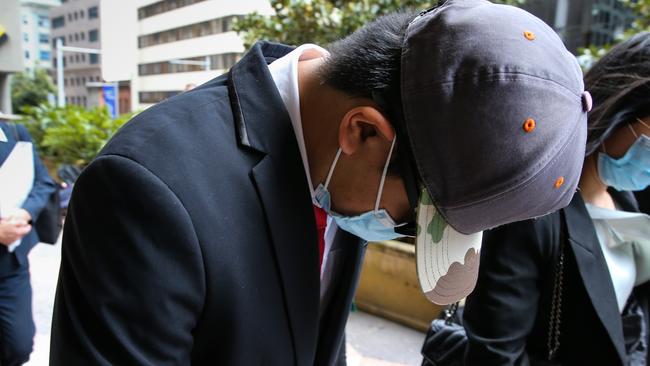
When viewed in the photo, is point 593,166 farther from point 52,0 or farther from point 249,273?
point 52,0

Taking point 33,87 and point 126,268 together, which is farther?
point 33,87

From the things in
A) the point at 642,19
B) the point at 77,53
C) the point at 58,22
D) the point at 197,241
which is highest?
the point at 58,22

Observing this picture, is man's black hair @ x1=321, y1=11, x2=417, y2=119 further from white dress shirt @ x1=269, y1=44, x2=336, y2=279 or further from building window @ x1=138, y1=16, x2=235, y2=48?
building window @ x1=138, y1=16, x2=235, y2=48

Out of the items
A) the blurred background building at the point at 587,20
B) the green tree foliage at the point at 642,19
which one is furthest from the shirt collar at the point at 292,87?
the blurred background building at the point at 587,20

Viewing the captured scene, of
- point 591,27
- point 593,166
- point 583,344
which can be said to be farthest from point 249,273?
point 591,27

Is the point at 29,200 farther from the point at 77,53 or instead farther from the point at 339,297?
the point at 77,53

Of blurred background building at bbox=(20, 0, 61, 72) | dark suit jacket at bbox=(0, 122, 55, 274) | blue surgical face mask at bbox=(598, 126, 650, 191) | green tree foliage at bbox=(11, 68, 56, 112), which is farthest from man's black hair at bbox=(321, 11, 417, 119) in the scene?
green tree foliage at bbox=(11, 68, 56, 112)

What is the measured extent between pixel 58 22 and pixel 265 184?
587 inches

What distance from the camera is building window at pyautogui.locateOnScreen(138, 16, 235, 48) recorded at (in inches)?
171

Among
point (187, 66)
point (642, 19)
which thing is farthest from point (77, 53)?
point (642, 19)

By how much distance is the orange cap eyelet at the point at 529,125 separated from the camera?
905 mm

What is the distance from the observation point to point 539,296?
160 cm

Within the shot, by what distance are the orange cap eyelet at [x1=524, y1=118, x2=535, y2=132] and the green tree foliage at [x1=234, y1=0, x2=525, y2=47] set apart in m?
3.86

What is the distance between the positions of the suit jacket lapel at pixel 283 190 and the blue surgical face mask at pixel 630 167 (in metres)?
1.26
